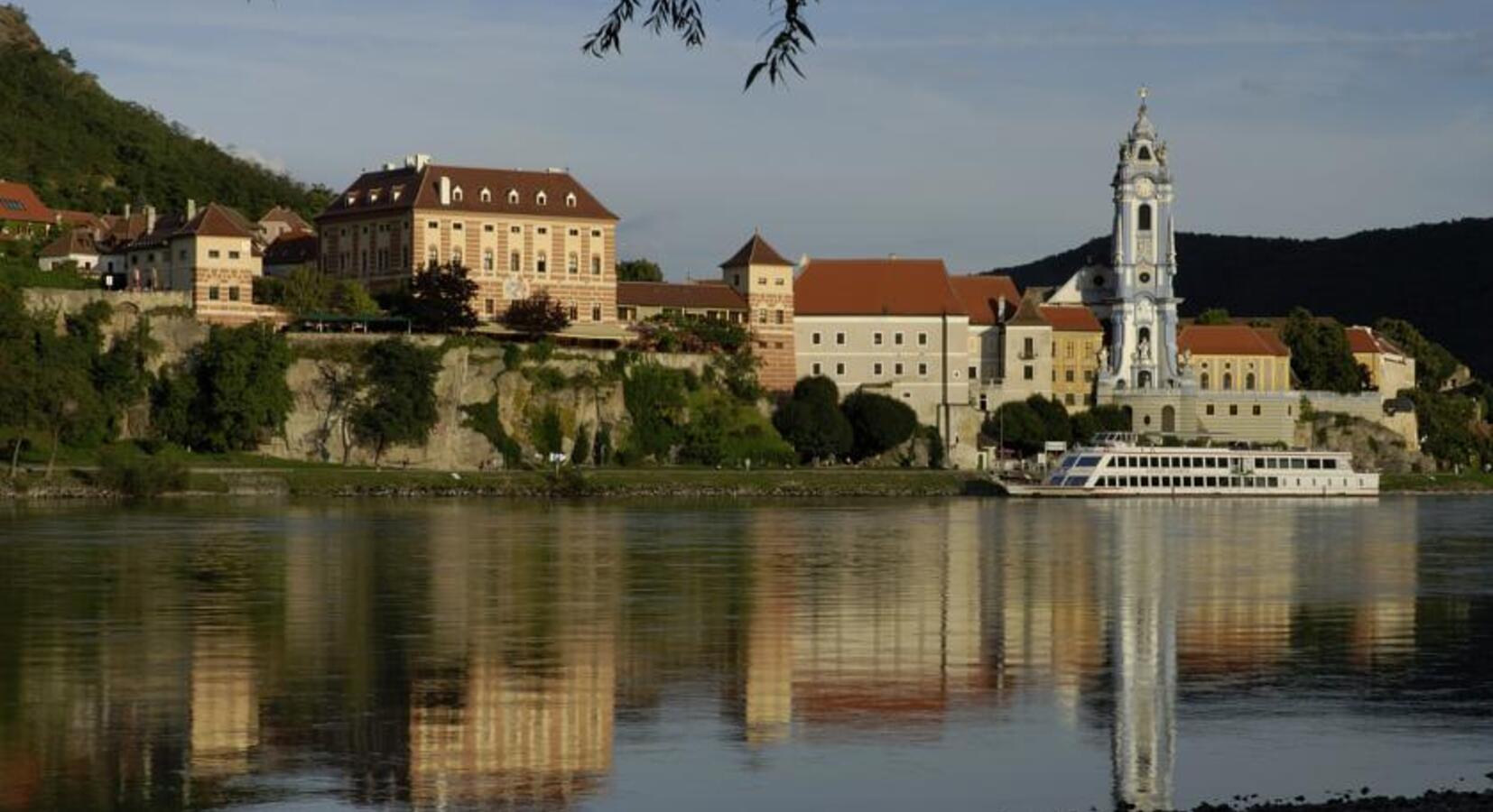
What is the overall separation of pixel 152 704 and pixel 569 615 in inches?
475

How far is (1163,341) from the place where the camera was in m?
124

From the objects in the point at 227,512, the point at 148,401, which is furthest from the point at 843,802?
the point at 148,401

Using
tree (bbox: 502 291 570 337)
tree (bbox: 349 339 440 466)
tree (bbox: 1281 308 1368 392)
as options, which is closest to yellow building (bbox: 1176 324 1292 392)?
tree (bbox: 1281 308 1368 392)

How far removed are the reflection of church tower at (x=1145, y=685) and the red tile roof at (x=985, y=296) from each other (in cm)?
6888

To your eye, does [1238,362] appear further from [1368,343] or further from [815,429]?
[815,429]

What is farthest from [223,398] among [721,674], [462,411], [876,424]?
[721,674]

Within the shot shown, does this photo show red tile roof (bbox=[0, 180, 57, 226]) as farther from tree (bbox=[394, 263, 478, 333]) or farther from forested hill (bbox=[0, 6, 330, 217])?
tree (bbox=[394, 263, 478, 333])

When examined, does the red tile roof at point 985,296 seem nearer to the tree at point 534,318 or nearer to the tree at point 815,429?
the tree at point 815,429

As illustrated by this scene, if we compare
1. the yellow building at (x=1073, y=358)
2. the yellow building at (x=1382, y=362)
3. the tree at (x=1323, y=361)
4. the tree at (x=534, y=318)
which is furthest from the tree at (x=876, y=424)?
the yellow building at (x=1382, y=362)

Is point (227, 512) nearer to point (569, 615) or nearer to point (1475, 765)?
point (569, 615)

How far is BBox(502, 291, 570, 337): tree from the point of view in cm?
10588

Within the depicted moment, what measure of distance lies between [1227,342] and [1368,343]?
41.6 ft

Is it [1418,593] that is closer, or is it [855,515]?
[1418,593]

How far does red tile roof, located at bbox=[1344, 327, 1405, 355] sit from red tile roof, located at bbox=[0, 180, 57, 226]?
6689 cm
